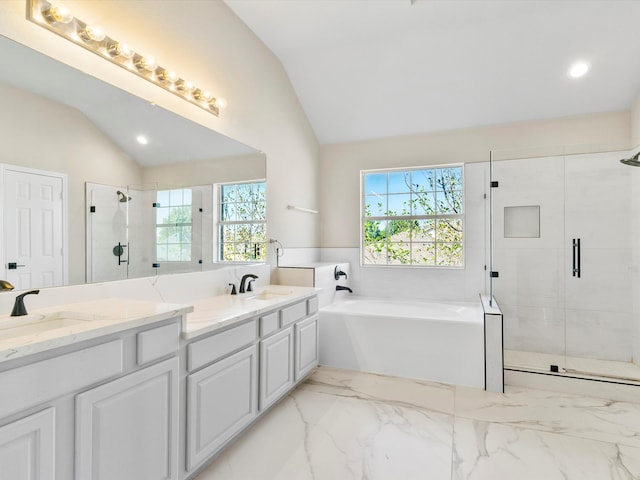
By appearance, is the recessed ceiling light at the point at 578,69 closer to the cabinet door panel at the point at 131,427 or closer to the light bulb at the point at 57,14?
the light bulb at the point at 57,14

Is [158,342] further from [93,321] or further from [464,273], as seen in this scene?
[464,273]

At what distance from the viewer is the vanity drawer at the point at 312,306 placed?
296cm

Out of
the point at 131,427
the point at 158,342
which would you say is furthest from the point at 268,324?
the point at 131,427

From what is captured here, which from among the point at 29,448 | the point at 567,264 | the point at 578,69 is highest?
the point at 578,69

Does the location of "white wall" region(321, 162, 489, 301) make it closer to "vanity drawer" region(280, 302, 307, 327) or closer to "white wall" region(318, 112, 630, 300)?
"white wall" region(318, 112, 630, 300)

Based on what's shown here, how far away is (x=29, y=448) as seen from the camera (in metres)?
1.07

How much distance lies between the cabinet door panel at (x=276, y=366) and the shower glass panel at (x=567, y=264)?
1.90 meters

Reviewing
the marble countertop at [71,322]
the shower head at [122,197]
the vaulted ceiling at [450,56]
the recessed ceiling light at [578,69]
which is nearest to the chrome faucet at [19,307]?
the marble countertop at [71,322]

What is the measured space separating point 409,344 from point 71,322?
2545 mm

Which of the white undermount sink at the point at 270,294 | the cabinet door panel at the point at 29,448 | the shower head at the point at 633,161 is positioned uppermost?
the shower head at the point at 633,161

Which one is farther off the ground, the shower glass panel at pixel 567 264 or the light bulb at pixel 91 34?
the light bulb at pixel 91 34

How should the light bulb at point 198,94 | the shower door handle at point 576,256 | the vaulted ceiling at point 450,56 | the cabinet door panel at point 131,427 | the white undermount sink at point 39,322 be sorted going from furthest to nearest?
the shower door handle at point 576,256, the vaulted ceiling at point 450,56, the light bulb at point 198,94, the white undermount sink at point 39,322, the cabinet door panel at point 131,427

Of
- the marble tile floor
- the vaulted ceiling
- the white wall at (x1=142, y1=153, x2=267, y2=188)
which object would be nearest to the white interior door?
the white wall at (x1=142, y1=153, x2=267, y2=188)

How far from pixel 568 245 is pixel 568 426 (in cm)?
168
